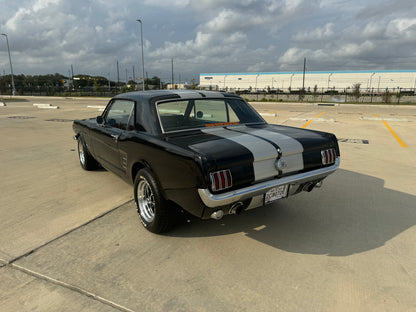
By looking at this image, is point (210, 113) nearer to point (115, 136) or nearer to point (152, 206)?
point (115, 136)

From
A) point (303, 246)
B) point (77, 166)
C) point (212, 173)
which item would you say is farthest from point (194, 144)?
point (77, 166)

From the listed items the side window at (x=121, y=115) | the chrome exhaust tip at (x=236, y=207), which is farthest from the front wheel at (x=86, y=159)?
the chrome exhaust tip at (x=236, y=207)

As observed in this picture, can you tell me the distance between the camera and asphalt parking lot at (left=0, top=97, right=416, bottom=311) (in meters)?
2.22

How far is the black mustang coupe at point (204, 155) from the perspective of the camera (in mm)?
2504

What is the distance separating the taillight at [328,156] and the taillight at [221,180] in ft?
4.10

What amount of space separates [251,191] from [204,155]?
55 cm

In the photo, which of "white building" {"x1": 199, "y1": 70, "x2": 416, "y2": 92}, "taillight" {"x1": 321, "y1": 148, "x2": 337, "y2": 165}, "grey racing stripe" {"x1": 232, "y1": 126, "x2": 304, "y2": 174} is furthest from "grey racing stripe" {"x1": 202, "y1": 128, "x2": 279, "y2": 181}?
"white building" {"x1": 199, "y1": 70, "x2": 416, "y2": 92}

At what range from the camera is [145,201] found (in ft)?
11.0

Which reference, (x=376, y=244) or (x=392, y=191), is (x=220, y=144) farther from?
(x=392, y=191)

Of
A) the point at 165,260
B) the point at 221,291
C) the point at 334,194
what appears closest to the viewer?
the point at 221,291

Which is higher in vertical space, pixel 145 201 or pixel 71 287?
pixel 145 201

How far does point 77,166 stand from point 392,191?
18.3 ft

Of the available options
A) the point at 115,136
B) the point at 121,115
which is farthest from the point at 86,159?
the point at 115,136

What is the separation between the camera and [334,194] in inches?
170
